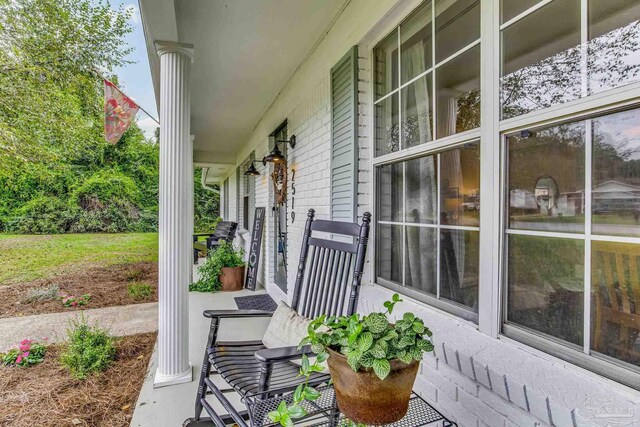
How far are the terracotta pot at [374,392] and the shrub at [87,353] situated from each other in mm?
2374

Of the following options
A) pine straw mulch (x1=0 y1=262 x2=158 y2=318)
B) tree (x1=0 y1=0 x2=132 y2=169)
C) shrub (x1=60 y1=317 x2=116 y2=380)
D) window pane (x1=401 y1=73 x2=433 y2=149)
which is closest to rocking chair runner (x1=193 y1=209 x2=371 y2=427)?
window pane (x1=401 y1=73 x2=433 y2=149)

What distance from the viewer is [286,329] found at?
69.8 inches

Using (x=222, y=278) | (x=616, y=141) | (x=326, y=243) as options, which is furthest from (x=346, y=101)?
(x=222, y=278)

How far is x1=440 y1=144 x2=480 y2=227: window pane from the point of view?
1.40 metres

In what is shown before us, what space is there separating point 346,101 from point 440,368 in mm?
1678

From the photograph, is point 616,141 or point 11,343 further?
point 11,343

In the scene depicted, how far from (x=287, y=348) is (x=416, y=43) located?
1.64 metres

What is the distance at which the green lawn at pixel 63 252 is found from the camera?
636cm

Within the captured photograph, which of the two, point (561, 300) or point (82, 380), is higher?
point (561, 300)

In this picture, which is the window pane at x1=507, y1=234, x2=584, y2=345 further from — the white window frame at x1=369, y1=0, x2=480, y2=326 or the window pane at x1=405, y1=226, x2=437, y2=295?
the window pane at x1=405, y1=226, x2=437, y2=295

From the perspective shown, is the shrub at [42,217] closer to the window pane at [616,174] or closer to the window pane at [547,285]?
the window pane at [547,285]

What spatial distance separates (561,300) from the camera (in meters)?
1.08

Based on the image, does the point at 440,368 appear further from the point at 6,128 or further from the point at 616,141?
the point at 6,128

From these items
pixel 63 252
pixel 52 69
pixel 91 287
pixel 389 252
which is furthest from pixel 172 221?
pixel 63 252
